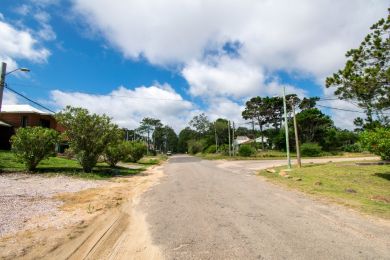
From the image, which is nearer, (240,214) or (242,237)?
(242,237)

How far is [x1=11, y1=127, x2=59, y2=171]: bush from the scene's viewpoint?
18.2 metres

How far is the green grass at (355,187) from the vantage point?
949 centimetres

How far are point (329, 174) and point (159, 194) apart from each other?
1221 cm

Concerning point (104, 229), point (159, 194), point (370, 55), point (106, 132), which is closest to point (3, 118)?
point (106, 132)

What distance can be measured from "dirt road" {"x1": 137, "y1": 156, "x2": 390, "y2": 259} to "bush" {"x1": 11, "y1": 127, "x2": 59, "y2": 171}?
462 inches

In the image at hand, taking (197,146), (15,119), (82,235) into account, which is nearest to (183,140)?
(197,146)

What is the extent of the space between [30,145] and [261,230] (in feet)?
55.0

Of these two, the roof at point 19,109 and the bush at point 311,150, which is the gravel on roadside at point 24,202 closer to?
the roof at point 19,109

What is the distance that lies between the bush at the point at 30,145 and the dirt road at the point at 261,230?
1173 centimetres

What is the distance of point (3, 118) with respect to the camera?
1484 inches

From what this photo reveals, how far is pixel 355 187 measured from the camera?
14.2 m

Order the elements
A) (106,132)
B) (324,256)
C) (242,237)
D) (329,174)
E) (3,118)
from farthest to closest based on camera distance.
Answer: (3,118), (106,132), (329,174), (242,237), (324,256)

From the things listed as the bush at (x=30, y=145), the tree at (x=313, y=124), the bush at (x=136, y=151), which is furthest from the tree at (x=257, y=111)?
the bush at (x=30, y=145)

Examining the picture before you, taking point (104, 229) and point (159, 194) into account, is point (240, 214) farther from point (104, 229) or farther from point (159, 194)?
point (159, 194)
